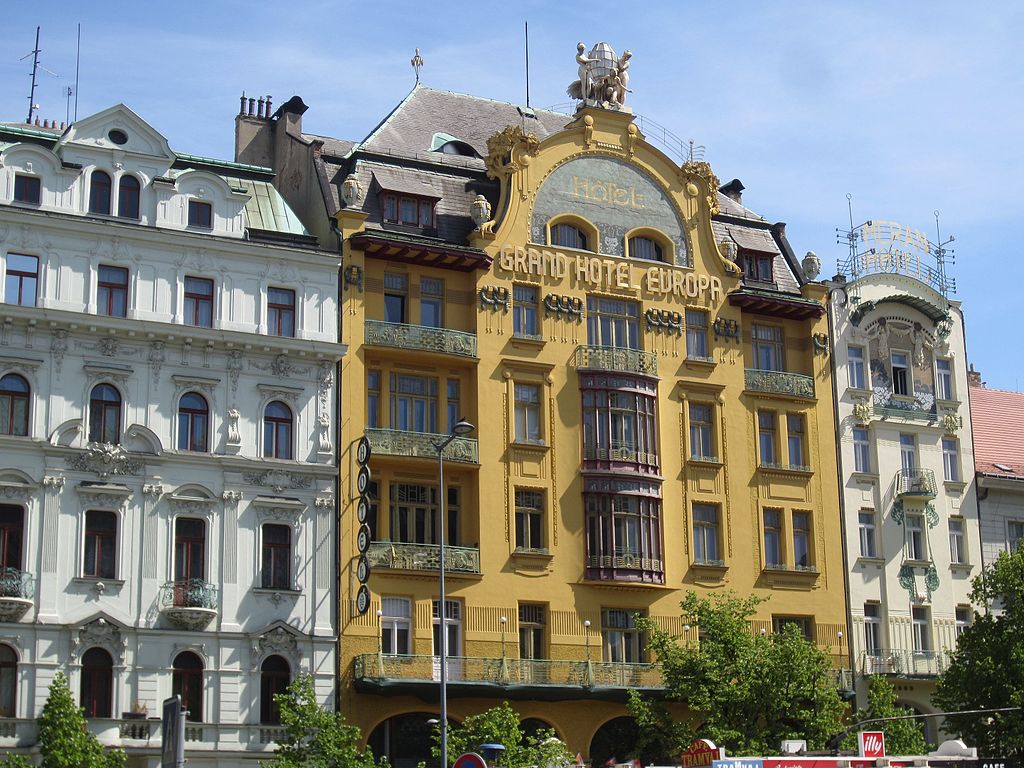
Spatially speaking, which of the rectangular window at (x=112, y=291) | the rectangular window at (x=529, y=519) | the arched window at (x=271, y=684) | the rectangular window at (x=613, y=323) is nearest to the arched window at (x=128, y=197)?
Result: the rectangular window at (x=112, y=291)

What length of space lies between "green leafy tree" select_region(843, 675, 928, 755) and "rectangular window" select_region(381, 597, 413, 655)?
47.4ft

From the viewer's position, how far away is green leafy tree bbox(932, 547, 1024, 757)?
52844mm

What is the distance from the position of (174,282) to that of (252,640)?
11084 mm

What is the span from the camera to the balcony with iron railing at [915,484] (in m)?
62.4

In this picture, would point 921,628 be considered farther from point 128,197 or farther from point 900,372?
point 128,197

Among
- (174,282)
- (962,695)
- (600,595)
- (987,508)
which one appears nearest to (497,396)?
(600,595)

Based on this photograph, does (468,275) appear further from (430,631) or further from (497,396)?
(430,631)

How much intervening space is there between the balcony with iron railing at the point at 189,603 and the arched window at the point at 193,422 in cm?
412

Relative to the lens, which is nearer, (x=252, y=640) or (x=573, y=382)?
(x=252, y=640)

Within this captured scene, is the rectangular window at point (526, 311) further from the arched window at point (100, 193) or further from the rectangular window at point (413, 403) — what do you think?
the arched window at point (100, 193)

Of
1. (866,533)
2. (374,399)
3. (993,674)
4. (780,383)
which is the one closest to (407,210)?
(374,399)

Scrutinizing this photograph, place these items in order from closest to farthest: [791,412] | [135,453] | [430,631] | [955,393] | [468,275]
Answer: [135,453] < [430,631] < [468,275] < [791,412] < [955,393]

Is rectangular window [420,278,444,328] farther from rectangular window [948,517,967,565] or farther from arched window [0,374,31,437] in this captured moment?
rectangular window [948,517,967,565]

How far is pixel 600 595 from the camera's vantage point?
55594 millimetres
